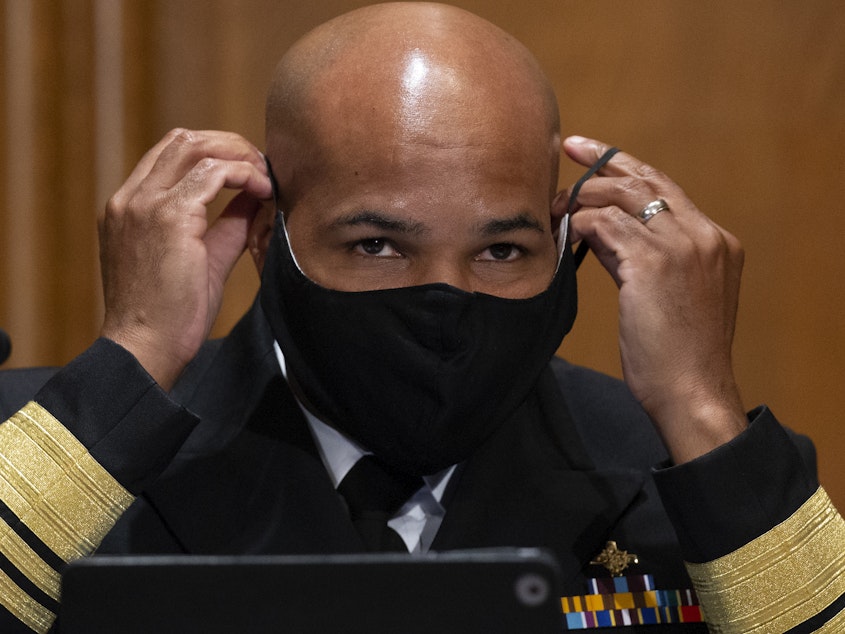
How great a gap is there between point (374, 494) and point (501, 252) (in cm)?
37

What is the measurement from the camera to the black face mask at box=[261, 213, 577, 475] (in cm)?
153

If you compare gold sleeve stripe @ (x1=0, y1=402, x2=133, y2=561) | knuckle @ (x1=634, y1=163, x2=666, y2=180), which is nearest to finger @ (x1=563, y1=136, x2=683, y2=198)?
knuckle @ (x1=634, y1=163, x2=666, y2=180)

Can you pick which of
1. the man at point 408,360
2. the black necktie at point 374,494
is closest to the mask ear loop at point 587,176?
the man at point 408,360

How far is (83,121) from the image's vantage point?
7.84 ft

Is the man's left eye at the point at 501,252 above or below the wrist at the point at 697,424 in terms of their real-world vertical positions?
above

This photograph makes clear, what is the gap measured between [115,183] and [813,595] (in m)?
1.55

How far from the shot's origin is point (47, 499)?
147cm

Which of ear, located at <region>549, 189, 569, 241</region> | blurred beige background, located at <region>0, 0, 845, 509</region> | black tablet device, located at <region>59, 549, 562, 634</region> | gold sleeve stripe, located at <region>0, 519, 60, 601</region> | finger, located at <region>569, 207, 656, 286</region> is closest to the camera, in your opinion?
black tablet device, located at <region>59, 549, 562, 634</region>

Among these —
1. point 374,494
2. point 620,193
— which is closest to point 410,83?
point 620,193

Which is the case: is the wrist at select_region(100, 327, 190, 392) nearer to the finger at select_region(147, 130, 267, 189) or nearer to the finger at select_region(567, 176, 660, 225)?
the finger at select_region(147, 130, 267, 189)

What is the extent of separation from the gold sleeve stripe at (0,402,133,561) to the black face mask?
0.31m

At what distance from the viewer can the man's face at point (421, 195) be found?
1.59 meters

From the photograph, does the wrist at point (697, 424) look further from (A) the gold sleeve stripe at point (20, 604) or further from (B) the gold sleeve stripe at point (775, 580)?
(A) the gold sleeve stripe at point (20, 604)

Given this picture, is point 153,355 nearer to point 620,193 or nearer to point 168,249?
point 168,249
